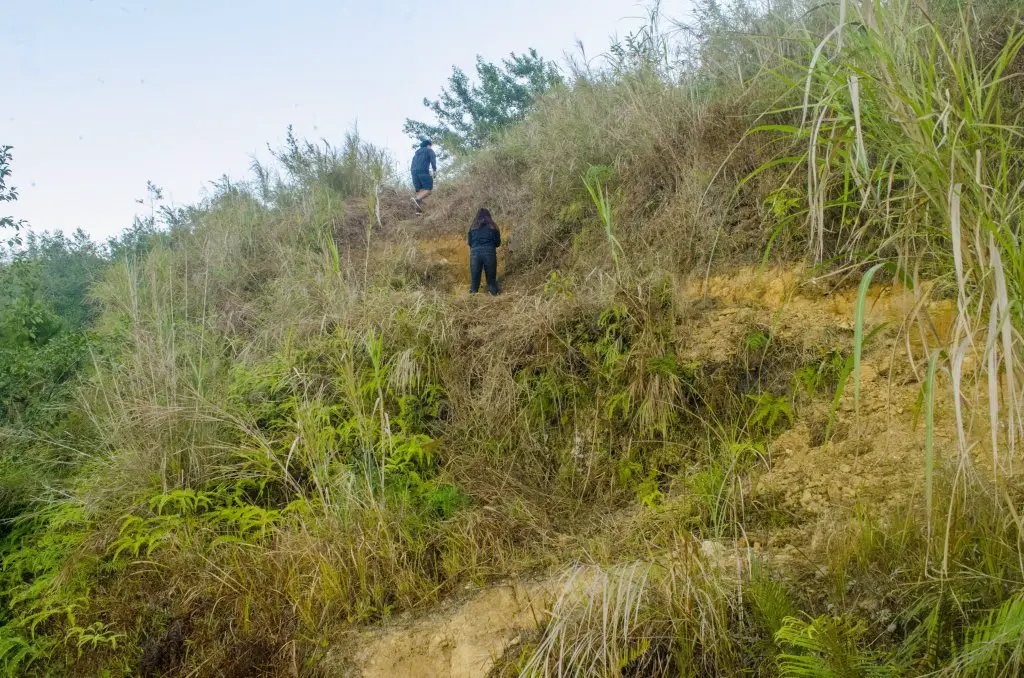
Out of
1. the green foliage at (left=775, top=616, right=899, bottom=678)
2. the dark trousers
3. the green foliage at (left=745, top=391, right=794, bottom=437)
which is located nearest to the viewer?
the green foliage at (left=775, top=616, right=899, bottom=678)

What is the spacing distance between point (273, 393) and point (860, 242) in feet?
16.5

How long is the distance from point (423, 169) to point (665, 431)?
9576 millimetres

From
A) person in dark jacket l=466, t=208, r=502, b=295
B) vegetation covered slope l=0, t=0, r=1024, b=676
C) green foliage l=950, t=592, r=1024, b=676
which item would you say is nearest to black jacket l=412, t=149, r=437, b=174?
person in dark jacket l=466, t=208, r=502, b=295

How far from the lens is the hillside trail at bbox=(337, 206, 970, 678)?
10.4 ft

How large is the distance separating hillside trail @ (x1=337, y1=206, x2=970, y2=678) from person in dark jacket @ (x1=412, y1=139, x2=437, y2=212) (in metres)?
9.45

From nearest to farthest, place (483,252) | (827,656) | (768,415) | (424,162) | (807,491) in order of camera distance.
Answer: (827,656) < (807,491) < (768,415) < (483,252) < (424,162)

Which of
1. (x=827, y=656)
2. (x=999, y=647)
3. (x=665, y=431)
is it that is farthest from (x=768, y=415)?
(x=999, y=647)

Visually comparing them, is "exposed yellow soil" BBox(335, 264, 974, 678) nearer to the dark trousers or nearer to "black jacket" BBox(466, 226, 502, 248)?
the dark trousers

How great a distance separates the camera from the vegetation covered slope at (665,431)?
2113 mm

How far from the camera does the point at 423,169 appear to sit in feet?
42.0

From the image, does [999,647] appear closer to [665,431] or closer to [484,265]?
[665,431]

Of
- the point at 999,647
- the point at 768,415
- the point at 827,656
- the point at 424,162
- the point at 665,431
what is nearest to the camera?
the point at 999,647

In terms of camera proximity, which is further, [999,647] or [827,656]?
[827,656]

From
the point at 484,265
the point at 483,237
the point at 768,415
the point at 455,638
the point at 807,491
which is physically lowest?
the point at 455,638
